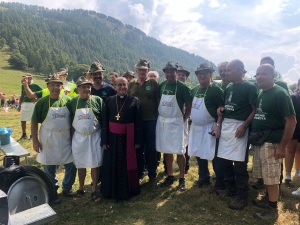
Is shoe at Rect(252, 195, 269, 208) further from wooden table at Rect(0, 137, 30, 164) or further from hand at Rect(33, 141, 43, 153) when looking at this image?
wooden table at Rect(0, 137, 30, 164)

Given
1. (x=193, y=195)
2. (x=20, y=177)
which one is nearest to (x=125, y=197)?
(x=193, y=195)

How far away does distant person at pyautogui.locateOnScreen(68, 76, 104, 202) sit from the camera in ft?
14.0

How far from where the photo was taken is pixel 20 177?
364 cm

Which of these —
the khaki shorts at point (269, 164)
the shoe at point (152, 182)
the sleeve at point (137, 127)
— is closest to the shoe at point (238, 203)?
the khaki shorts at point (269, 164)

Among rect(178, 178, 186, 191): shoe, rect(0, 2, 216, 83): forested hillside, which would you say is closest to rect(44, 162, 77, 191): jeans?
rect(178, 178, 186, 191): shoe

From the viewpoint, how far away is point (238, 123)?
13.0 ft

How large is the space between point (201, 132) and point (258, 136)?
3.82ft

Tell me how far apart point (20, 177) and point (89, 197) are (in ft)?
4.75

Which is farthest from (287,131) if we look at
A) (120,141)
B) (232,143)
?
(120,141)

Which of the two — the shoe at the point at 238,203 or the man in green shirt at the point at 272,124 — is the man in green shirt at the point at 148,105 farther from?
the man in green shirt at the point at 272,124

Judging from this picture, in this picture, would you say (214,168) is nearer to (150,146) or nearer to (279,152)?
→ (150,146)

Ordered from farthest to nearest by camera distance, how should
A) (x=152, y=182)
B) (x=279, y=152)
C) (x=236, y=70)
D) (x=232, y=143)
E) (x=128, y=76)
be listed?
(x=128, y=76) < (x=152, y=182) < (x=232, y=143) < (x=236, y=70) < (x=279, y=152)

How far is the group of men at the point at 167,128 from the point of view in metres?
3.65

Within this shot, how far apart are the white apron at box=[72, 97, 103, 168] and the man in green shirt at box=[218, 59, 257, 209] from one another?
2206 millimetres
